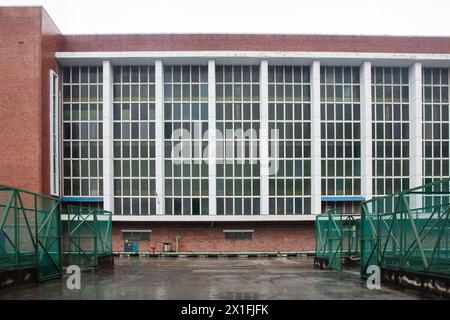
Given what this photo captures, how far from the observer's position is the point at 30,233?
1720cm

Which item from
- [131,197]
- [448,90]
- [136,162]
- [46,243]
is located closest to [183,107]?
[136,162]

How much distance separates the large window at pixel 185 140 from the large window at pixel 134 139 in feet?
4.87

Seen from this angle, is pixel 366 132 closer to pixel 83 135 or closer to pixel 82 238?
pixel 83 135

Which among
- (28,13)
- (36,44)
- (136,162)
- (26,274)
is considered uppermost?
(28,13)

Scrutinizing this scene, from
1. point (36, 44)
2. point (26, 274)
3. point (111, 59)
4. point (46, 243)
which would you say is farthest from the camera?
point (111, 59)

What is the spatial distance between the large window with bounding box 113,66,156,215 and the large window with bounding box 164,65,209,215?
148cm

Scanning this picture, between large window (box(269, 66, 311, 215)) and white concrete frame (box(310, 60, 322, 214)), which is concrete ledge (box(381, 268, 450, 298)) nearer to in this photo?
white concrete frame (box(310, 60, 322, 214))

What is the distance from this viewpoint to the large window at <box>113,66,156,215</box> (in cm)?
4803

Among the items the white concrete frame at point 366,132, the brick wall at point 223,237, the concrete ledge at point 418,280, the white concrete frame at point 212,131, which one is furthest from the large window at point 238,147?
the concrete ledge at point 418,280

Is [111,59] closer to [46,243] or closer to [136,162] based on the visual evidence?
[136,162]

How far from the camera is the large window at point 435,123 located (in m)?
48.1

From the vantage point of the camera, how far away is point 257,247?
47844 mm

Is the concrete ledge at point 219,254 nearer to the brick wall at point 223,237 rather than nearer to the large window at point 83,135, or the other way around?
the brick wall at point 223,237
